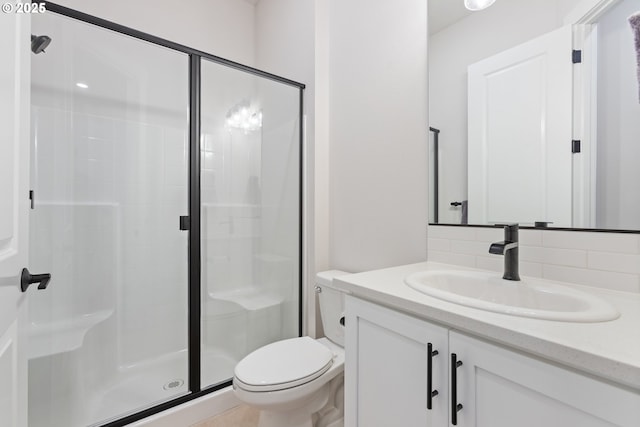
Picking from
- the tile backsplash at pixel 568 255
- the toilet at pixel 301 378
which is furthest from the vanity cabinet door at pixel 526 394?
the toilet at pixel 301 378

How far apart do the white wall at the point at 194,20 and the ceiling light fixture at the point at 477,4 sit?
176cm

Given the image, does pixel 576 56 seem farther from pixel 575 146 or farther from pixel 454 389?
pixel 454 389

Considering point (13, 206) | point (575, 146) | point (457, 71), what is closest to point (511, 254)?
point (575, 146)

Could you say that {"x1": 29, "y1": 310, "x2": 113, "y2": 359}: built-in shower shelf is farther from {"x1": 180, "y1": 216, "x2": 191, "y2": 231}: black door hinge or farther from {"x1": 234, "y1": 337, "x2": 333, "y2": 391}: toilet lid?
{"x1": 234, "y1": 337, "x2": 333, "y2": 391}: toilet lid

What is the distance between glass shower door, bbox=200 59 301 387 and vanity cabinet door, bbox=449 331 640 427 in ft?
4.41

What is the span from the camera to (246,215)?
182 cm

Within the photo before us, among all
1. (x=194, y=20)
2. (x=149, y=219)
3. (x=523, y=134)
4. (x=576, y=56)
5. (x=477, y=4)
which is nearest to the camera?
(x=576, y=56)

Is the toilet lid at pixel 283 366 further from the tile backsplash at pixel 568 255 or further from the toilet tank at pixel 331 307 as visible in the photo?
the tile backsplash at pixel 568 255

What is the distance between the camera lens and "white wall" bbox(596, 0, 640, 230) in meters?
0.80

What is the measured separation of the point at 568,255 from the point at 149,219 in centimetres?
187

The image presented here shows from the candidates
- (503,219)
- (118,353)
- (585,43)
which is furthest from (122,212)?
(585,43)

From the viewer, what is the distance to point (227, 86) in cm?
169

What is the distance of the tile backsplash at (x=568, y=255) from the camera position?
0.79m

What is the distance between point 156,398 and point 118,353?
0.35 metres
